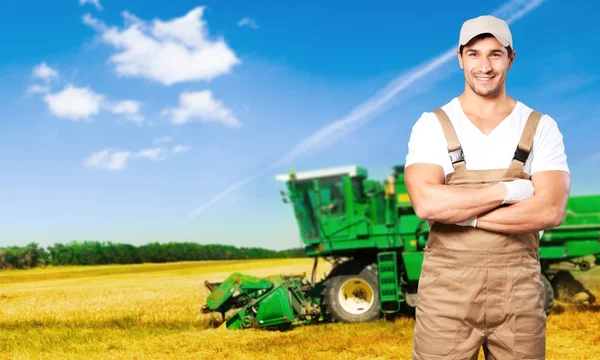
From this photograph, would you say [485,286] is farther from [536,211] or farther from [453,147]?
[453,147]

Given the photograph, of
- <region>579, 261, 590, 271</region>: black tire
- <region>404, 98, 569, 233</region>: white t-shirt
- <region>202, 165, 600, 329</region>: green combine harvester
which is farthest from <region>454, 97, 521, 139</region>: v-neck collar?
<region>579, 261, 590, 271</region>: black tire

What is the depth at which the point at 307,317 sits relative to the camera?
38.1 ft

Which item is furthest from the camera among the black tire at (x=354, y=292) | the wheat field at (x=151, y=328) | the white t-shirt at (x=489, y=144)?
the black tire at (x=354, y=292)

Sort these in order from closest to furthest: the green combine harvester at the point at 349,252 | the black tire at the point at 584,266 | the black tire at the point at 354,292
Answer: the green combine harvester at the point at 349,252
the black tire at the point at 354,292
the black tire at the point at 584,266

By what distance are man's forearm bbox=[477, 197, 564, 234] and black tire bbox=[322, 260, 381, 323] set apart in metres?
8.81

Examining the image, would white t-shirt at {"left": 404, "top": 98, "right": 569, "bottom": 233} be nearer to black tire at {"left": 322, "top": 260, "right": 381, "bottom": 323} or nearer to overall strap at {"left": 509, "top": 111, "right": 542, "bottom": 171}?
overall strap at {"left": 509, "top": 111, "right": 542, "bottom": 171}

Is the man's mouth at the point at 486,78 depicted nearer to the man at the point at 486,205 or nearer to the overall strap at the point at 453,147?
the man at the point at 486,205

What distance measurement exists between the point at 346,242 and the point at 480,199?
9.28m

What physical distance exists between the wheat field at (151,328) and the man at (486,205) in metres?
5.70

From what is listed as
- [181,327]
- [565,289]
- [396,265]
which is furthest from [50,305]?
[565,289]

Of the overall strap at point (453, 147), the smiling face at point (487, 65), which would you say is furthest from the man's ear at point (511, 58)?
the overall strap at point (453, 147)

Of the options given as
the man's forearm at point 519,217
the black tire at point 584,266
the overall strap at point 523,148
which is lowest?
the black tire at point 584,266

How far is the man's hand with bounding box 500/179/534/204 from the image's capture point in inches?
104

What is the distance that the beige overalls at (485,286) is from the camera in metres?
2.68
